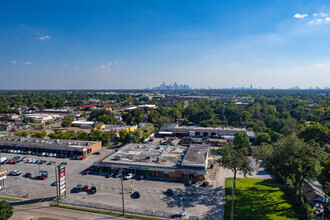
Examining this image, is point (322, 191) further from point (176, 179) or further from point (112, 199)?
point (112, 199)

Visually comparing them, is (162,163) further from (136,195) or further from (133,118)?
(133,118)

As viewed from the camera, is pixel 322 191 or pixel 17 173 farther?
pixel 17 173

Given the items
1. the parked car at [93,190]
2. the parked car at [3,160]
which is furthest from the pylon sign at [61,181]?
the parked car at [3,160]

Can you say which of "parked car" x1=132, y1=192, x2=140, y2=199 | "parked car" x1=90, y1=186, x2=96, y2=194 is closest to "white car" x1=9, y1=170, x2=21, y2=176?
"parked car" x1=90, y1=186, x2=96, y2=194

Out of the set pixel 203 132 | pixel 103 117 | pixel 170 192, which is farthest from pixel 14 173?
pixel 203 132

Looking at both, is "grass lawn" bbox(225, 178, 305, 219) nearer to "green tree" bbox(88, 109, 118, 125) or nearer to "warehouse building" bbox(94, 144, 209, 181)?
"warehouse building" bbox(94, 144, 209, 181)

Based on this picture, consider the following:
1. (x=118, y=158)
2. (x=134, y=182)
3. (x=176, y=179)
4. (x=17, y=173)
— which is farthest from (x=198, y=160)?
(x=17, y=173)
